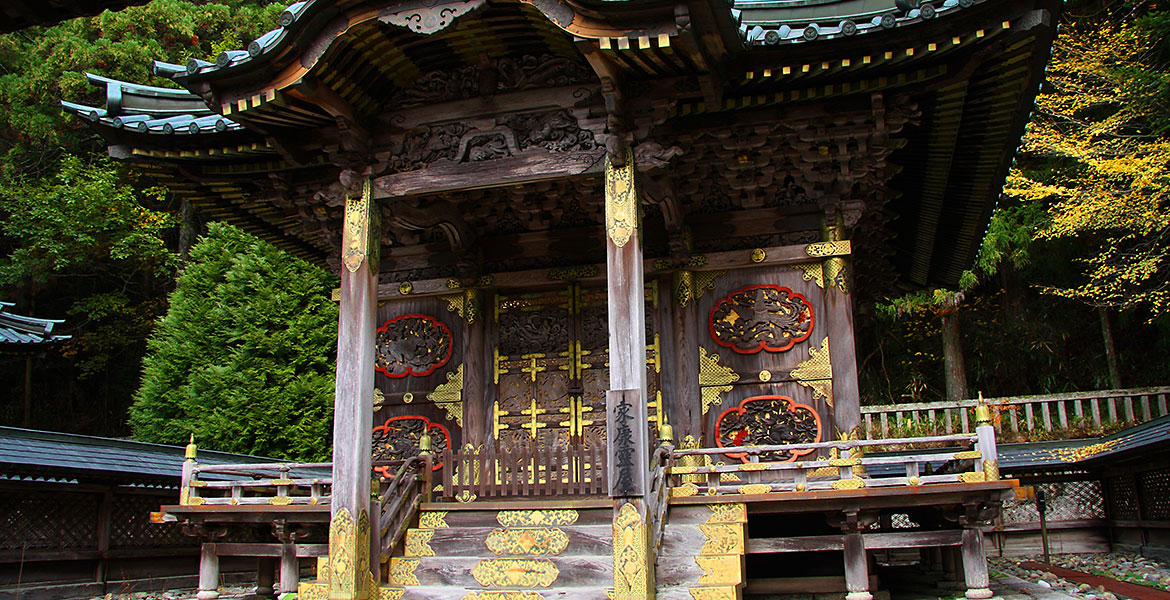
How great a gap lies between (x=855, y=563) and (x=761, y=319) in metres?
2.99

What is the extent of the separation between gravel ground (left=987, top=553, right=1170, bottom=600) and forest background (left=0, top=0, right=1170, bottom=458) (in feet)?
15.0

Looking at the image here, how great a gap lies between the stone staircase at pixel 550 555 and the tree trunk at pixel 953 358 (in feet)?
47.0

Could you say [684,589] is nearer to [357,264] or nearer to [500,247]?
[357,264]

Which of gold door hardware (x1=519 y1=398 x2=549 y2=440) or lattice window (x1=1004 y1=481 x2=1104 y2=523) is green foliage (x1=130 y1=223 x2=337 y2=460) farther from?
lattice window (x1=1004 y1=481 x2=1104 y2=523)

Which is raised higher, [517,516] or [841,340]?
[841,340]

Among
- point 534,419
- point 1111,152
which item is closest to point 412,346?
point 534,419

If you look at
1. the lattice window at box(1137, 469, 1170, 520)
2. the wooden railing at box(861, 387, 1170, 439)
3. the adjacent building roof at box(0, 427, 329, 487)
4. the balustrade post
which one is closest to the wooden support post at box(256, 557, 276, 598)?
the adjacent building roof at box(0, 427, 329, 487)

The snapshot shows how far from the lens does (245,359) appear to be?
1981cm

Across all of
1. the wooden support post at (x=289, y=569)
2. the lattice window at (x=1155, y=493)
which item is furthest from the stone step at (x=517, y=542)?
the lattice window at (x=1155, y=493)

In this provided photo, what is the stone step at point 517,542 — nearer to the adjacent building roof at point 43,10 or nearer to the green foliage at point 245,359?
the adjacent building roof at point 43,10

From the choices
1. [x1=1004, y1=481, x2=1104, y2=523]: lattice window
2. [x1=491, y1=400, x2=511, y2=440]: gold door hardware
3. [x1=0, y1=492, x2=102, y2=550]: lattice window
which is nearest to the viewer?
[x1=491, y1=400, x2=511, y2=440]: gold door hardware

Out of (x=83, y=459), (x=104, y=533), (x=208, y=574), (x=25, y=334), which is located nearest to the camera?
(x=208, y=574)

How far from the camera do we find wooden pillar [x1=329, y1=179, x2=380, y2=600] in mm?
8102

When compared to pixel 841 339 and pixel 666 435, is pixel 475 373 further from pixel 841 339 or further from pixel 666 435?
pixel 841 339
